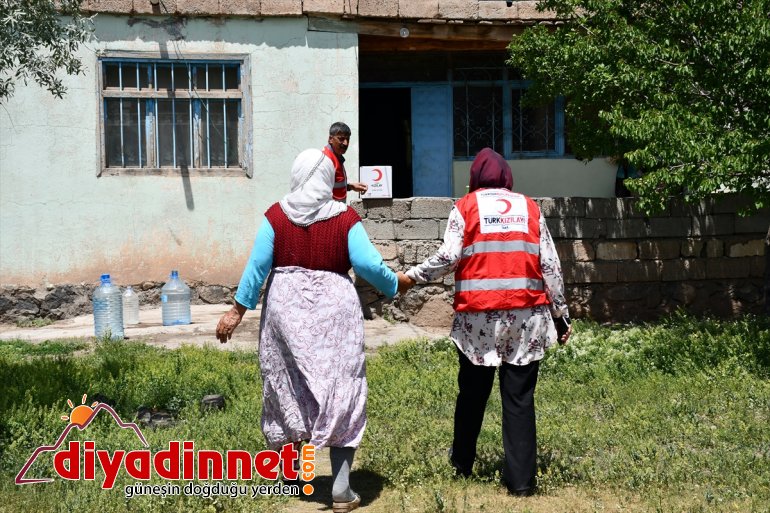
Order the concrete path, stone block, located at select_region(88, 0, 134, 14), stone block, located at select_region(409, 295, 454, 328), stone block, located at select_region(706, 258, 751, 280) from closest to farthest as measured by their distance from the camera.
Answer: the concrete path → stone block, located at select_region(409, 295, 454, 328) → stone block, located at select_region(88, 0, 134, 14) → stone block, located at select_region(706, 258, 751, 280)

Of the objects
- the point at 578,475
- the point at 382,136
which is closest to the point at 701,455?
the point at 578,475

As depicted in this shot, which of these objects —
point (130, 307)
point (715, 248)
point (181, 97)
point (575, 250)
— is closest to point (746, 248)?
point (715, 248)

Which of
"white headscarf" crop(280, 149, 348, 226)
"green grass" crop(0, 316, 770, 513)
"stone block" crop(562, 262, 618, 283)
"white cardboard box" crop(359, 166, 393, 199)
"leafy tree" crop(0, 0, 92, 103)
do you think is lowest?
"green grass" crop(0, 316, 770, 513)

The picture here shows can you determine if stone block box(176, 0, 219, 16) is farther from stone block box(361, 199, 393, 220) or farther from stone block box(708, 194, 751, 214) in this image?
stone block box(708, 194, 751, 214)

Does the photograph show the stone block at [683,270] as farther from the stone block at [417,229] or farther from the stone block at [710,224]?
the stone block at [417,229]

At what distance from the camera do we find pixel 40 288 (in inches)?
464

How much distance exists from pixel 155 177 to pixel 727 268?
23.3 feet

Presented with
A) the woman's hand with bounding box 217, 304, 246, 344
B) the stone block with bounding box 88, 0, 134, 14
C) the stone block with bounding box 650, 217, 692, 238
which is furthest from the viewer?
the stone block with bounding box 650, 217, 692, 238

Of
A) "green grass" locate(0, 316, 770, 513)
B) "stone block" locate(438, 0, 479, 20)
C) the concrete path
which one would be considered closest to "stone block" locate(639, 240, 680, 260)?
"green grass" locate(0, 316, 770, 513)

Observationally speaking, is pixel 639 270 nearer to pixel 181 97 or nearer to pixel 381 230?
pixel 381 230

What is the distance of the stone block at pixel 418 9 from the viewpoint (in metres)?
12.5

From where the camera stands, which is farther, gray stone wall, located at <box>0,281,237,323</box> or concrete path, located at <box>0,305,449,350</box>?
gray stone wall, located at <box>0,281,237,323</box>

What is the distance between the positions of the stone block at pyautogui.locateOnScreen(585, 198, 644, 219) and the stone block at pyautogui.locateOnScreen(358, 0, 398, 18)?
11.1 ft

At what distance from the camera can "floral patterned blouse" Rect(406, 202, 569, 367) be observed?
17.4ft
